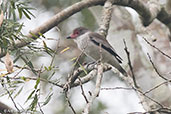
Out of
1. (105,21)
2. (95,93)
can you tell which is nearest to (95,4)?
(105,21)

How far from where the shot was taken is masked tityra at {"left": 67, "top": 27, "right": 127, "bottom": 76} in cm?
461

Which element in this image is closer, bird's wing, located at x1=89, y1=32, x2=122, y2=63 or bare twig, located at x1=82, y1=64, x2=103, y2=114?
bare twig, located at x1=82, y1=64, x2=103, y2=114

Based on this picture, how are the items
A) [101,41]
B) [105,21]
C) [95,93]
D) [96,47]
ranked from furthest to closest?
[96,47] → [101,41] → [105,21] → [95,93]

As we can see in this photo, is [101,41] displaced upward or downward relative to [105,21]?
downward

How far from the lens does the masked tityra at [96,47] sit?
4.61m

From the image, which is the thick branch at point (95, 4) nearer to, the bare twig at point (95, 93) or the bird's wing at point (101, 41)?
the bird's wing at point (101, 41)

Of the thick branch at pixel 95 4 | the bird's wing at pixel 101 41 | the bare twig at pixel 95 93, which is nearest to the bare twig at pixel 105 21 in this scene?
the bird's wing at pixel 101 41

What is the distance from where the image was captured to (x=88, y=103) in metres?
2.49

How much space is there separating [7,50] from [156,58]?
4.12m

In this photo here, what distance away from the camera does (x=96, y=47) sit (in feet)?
15.4

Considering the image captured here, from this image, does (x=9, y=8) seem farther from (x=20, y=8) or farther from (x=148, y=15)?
(x=148, y=15)

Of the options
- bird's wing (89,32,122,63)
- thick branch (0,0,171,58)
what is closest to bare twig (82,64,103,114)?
thick branch (0,0,171,58)

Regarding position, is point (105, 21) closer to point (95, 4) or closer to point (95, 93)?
point (95, 4)

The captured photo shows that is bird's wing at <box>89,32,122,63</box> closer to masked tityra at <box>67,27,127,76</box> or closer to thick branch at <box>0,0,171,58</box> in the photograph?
masked tityra at <box>67,27,127,76</box>
